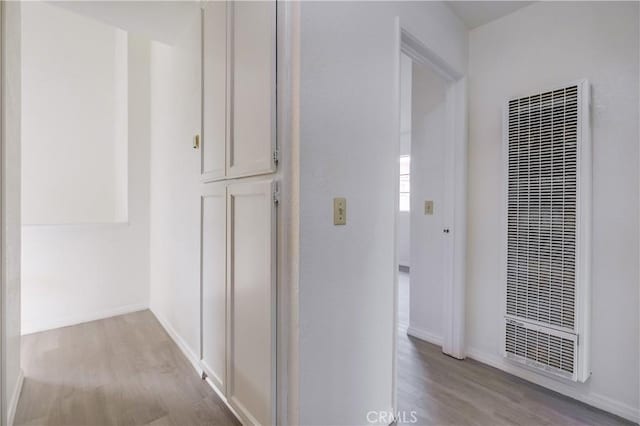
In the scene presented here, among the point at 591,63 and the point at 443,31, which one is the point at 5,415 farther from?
the point at 591,63

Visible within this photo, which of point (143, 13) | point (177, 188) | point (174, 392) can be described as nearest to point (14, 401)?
point (174, 392)

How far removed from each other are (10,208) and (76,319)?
5.77ft

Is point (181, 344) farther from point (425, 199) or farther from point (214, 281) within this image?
point (425, 199)

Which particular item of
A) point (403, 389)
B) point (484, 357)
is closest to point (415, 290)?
point (484, 357)

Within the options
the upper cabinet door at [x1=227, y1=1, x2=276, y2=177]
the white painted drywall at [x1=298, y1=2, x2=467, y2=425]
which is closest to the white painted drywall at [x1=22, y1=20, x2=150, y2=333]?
the upper cabinet door at [x1=227, y1=1, x2=276, y2=177]

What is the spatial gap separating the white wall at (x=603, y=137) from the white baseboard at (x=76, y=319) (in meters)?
3.39

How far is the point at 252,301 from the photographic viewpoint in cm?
136

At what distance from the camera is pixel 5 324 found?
4.75ft

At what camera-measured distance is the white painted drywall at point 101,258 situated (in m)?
2.65

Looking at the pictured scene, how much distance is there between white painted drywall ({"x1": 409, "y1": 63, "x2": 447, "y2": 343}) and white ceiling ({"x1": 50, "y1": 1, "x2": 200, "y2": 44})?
72.6 inches

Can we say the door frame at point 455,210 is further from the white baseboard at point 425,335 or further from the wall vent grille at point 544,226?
the wall vent grille at point 544,226

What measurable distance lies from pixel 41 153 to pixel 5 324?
2634mm

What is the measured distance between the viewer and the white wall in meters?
1.59

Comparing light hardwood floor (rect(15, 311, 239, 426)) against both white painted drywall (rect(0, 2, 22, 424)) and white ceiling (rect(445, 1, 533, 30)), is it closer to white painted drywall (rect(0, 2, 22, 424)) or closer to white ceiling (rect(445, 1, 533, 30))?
white painted drywall (rect(0, 2, 22, 424))
